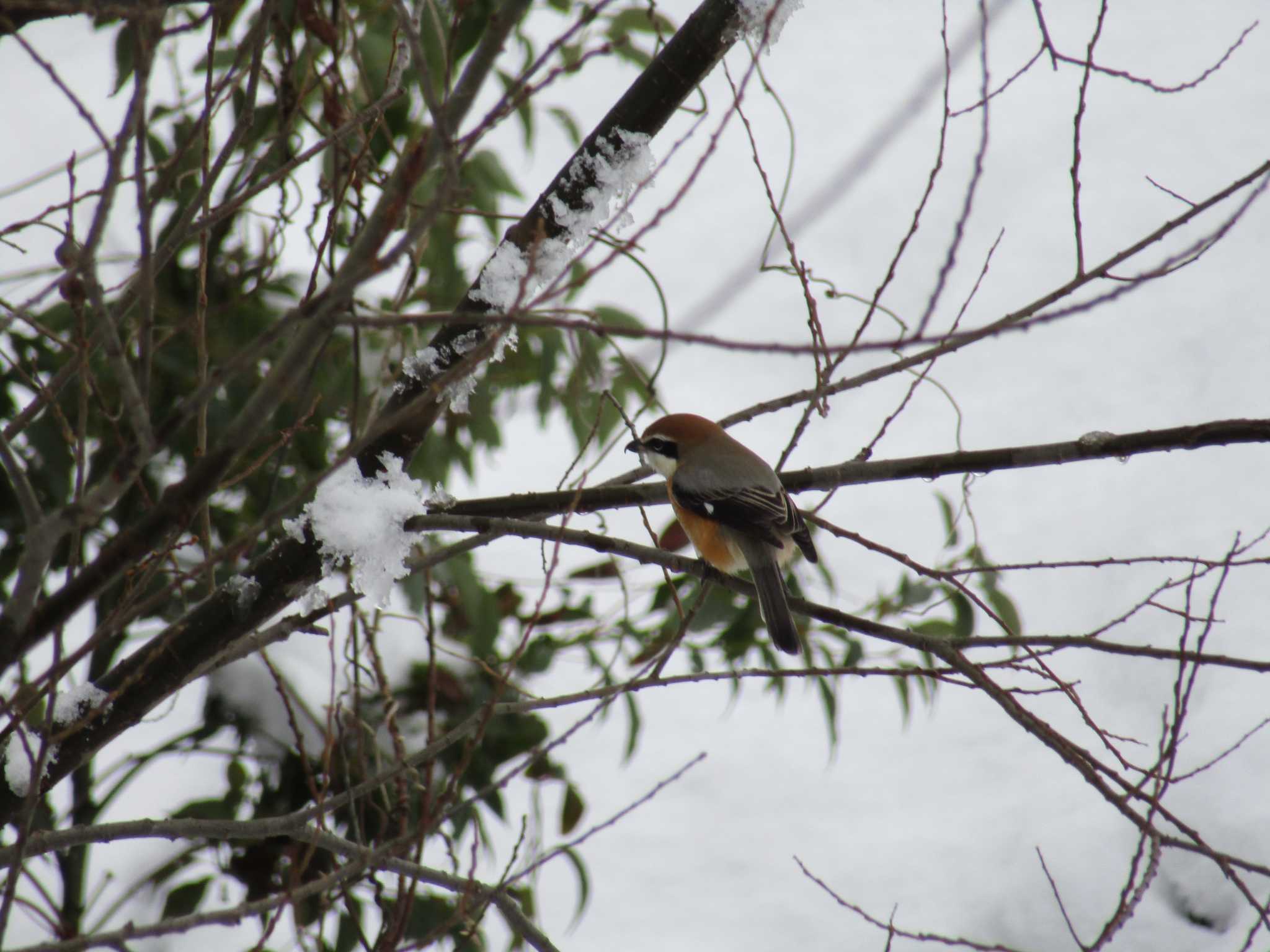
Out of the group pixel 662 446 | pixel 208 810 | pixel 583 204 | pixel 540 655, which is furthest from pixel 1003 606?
pixel 208 810

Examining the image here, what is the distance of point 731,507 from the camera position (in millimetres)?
3520

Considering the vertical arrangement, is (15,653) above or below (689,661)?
below

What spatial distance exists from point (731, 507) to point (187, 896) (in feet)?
6.76

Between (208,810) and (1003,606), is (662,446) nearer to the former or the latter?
(1003,606)

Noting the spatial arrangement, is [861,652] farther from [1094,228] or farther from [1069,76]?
[1069,76]

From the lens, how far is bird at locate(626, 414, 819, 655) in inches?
127

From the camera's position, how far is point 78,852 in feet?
11.3

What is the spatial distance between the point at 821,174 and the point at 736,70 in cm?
94

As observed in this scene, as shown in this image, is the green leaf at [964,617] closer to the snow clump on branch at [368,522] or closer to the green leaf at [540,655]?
the green leaf at [540,655]

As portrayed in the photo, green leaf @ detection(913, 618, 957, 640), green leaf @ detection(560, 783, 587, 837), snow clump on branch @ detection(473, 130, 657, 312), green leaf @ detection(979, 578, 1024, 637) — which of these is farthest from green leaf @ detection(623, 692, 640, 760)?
snow clump on branch @ detection(473, 130, 657, 312)

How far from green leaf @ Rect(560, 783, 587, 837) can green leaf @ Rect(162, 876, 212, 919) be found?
3.70ft

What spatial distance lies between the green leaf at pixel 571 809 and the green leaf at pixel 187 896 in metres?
1.13

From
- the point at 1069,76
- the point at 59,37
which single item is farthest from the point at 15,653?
the point at 1069,76

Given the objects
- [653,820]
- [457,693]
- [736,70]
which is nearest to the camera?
[457,693]
